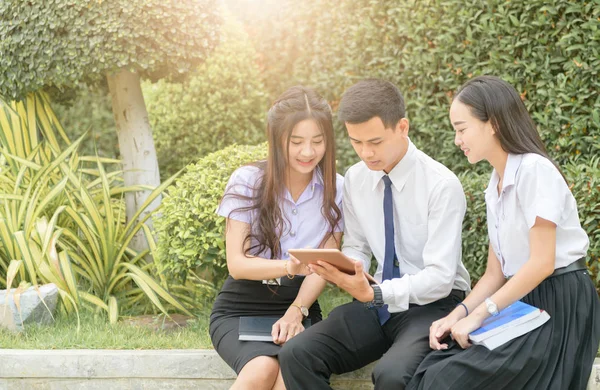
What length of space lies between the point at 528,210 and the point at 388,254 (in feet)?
2.25

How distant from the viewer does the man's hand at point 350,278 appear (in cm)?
316

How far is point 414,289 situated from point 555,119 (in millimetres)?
1993

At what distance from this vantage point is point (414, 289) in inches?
132

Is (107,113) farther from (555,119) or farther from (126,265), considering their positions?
(555,119)

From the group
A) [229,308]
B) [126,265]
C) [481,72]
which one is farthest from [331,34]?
[229,308]

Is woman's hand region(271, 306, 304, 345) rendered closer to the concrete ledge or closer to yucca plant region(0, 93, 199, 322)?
the concrete ledge

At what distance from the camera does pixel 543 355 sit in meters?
3.03

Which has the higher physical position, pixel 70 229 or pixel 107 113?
pixel 107 113

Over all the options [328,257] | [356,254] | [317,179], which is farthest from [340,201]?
[328,257]

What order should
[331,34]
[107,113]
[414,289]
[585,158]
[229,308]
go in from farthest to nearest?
[107,113] < [331,34] < [585,158] < [229,308] < [414,289]

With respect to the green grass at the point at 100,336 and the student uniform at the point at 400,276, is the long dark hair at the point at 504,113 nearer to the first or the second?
the student uniform at the point at 400,276

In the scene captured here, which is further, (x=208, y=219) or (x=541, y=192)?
(x=208, y=219)

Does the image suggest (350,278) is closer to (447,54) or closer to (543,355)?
(543,355)

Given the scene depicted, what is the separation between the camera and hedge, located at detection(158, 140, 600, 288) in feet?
14.8
